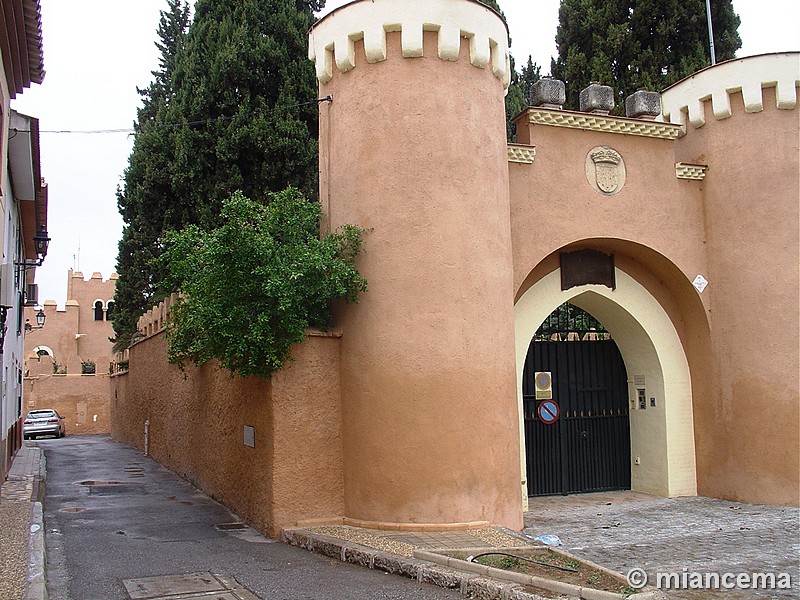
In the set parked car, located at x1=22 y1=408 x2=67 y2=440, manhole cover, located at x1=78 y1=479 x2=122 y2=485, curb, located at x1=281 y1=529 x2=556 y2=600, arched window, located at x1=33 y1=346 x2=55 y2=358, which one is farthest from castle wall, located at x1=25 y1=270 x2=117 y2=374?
curb, located at x1=281 y1=529 x2=556 y2=600

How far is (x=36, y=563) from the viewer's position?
7543 mm

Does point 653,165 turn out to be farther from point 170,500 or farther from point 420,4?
point 170,500

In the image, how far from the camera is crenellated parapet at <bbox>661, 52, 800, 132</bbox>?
Answer: 1241 centimetres

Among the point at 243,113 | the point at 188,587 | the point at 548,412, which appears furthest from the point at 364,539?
the point at 243,113

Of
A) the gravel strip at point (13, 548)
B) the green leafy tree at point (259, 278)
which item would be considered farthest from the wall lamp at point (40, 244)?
the green leafy tree at point (259, 278)

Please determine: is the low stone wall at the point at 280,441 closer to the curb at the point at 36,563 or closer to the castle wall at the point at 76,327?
the curb at the point at 36,563

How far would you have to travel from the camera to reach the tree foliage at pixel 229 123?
1869cm

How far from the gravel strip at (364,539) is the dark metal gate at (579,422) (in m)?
4.14

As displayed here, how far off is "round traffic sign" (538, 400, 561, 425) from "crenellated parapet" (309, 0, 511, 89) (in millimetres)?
5294

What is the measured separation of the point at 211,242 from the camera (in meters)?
9.75

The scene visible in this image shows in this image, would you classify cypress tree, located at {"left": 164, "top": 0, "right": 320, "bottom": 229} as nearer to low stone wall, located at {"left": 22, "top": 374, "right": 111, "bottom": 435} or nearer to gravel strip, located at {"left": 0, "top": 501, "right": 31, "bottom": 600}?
gravel strip, located at {"left": 0, "top": 501, "right": 31, "bottom": 600}

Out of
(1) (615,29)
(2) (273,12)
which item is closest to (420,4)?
(2) (273,12)

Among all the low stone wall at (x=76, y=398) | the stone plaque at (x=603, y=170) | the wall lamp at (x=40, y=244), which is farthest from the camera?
the low stone wall at (x=76, y=398)

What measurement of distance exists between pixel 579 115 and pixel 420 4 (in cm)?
339
